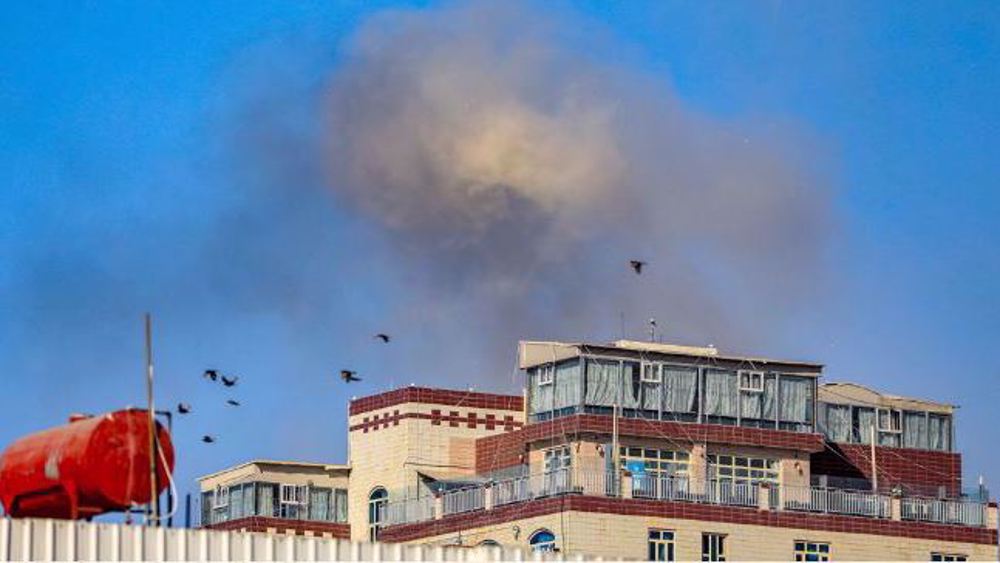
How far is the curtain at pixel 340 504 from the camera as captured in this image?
12606 cm

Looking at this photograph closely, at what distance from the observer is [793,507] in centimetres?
11250

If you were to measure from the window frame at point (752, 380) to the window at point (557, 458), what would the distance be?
9552mm

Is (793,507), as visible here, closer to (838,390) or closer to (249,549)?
(838,390)

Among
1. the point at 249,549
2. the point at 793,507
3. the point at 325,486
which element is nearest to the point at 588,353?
the point at 793,507

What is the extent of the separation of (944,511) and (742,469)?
10.2m

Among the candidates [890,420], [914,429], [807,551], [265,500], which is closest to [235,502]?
[265,500]

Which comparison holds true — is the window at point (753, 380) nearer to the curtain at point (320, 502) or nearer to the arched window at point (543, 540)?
the arched window at point (543, 540)

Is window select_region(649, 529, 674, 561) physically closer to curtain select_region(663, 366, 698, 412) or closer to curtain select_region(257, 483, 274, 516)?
curtain select_region(663, 366, 698, 412)

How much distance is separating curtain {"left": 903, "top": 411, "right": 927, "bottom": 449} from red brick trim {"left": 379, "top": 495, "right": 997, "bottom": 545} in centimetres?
773

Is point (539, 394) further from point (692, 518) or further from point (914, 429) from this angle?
point (914, 429)

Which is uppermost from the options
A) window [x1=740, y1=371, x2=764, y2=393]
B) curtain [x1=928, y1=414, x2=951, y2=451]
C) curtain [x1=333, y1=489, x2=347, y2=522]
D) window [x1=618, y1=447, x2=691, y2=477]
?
window [x1=740, y1=371, x2=764, y2=393]

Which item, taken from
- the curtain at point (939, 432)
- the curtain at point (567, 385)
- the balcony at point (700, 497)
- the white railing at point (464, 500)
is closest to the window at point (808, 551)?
the balcony at point (700, 497)

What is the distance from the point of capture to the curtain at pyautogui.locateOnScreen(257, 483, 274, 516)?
12662cm


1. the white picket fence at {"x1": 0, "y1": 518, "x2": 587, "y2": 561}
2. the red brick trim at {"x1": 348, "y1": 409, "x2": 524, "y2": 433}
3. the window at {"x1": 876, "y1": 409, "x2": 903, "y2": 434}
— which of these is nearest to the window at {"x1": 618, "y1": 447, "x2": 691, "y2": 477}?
the red brick trim at {"x1": 348, "y1": 409, "x2": 524, "y2": 433}
